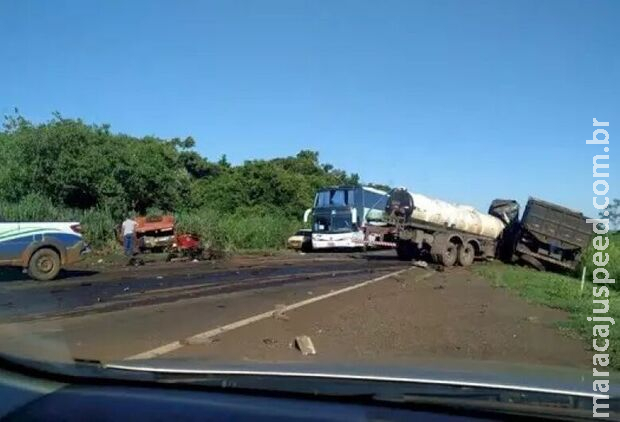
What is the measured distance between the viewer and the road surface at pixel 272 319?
8008 mm

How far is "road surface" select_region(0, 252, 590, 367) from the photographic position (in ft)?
26.3

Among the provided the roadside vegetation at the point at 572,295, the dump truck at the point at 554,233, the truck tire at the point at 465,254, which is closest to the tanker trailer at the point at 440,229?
the truck tire at the point at 465,254

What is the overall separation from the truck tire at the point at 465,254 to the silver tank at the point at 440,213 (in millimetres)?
622

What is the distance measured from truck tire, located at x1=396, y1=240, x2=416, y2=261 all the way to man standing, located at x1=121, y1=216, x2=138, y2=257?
1057 centimetres

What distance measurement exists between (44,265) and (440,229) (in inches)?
611

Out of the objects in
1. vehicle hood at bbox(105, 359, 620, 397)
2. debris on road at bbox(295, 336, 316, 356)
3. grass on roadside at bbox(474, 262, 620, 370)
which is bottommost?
grass on roadside at bbox(474, 262, 620, 370)

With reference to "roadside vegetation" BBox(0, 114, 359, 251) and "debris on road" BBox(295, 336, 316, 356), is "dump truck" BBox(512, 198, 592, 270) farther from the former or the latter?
"debris on road" BBox(295, 336, 316, 356)

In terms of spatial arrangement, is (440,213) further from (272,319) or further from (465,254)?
(272,319)

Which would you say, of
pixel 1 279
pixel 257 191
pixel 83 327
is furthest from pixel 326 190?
pixel 83 327

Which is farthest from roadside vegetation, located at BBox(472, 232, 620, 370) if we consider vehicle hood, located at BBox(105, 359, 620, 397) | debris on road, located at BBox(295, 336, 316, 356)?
vehicle hood, located at BBox(105, 359, 620, 397)

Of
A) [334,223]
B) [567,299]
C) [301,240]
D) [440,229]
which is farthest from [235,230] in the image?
[567,299]

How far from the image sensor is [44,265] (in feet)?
55.9

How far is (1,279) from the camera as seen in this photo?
17.4 m

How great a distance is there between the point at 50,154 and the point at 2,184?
239 centimetres
